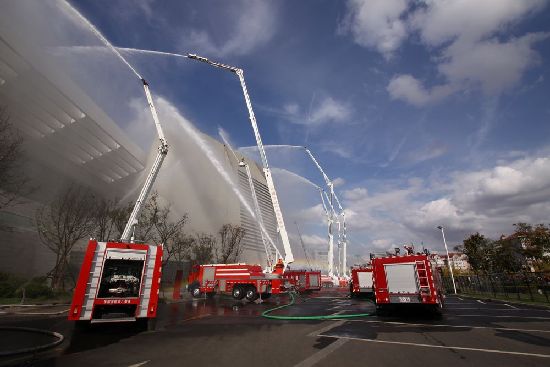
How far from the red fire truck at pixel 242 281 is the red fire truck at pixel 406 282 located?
10756 mm

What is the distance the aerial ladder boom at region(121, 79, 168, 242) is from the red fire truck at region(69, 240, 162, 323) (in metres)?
2.95

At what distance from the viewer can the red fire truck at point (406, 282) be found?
14288 millimetres

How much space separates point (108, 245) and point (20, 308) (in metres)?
11.8

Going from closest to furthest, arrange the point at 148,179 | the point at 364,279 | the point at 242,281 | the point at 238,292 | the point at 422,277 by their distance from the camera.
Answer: the point at 422,277
the point at 148,179
the point at 242,281
the point at 238,292
the point at 364,279

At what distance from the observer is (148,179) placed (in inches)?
710

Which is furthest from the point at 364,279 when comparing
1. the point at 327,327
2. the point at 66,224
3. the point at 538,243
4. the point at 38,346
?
the point at 538,243

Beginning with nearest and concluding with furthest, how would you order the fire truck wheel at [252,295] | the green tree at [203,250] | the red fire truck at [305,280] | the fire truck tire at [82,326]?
the fire truck tire at [82,326], the fire truck wheel at [252,295], the red fire truck at [305,280], the green tree at [203,250]

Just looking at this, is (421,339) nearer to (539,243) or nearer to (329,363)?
(329,363)

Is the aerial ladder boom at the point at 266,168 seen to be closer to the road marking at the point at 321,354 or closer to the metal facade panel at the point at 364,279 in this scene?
the metal facade panel at the point at 364,279

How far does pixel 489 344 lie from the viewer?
328 inches

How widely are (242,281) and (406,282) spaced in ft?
45.3

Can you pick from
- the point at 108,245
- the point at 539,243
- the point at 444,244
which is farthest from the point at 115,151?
the point at 539,243

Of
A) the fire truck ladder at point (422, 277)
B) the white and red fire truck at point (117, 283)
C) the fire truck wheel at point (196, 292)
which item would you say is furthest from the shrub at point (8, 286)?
the fire truck ladder at point (422, 277)

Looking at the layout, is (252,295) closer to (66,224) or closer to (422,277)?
(422,277)
